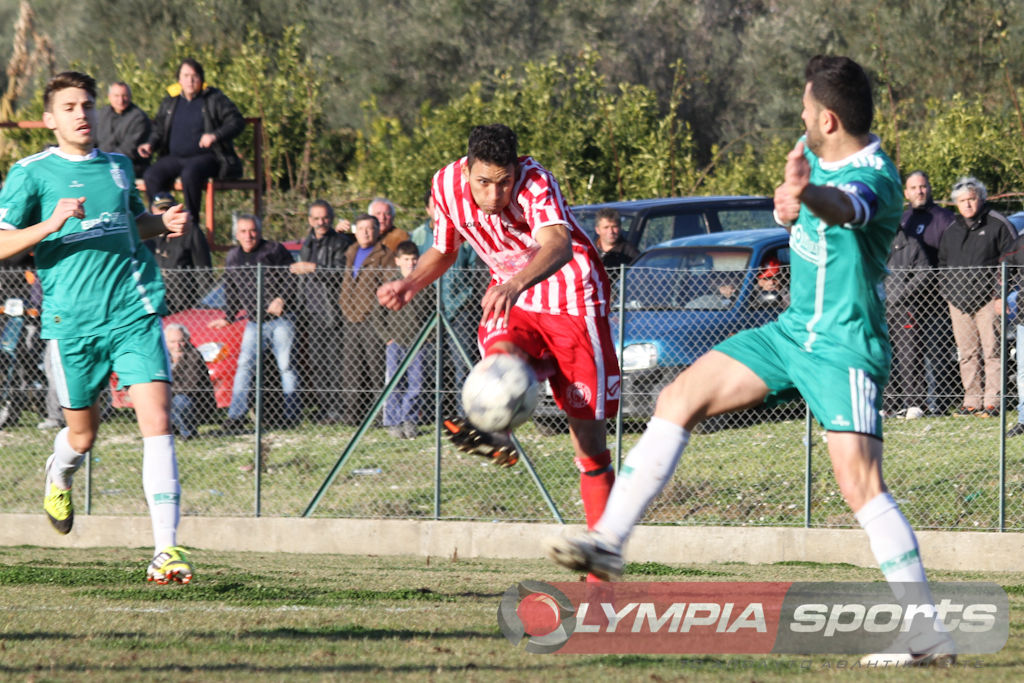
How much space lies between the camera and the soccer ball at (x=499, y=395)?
6.25m

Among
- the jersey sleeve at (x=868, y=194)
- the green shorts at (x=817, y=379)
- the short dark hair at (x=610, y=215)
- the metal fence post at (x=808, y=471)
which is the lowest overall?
the metal fence post at (x=808, y=471)

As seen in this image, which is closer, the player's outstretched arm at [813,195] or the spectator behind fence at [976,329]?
the player's outstretched arm at [813,195]

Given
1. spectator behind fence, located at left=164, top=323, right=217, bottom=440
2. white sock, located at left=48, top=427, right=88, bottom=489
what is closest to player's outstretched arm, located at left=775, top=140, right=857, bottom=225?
white sock, located at left=48, top=427, right=88, bottom=489

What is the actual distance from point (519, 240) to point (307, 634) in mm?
2201

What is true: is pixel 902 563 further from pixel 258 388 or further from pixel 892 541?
pixel 258 388

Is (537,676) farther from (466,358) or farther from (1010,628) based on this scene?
(466,358)

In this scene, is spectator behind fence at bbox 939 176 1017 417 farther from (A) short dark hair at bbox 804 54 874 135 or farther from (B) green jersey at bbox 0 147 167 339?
(B) green jersey at bbox 0 147 167 339

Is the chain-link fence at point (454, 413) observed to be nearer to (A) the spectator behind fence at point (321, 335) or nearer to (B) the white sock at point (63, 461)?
(A) the spectator behind fence at point (321, 335)

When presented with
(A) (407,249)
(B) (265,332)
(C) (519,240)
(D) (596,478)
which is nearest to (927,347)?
(A) (407,249)

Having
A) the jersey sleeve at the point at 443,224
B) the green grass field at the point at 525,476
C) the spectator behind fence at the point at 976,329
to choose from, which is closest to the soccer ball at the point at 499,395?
the jersey sleeve at the point at 443,224

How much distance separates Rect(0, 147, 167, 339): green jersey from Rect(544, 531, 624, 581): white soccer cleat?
2987 mm

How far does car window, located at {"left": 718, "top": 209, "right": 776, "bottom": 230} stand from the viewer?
14523mm

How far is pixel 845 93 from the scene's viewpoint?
16.5ft

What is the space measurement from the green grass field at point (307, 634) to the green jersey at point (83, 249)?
4.60ft
